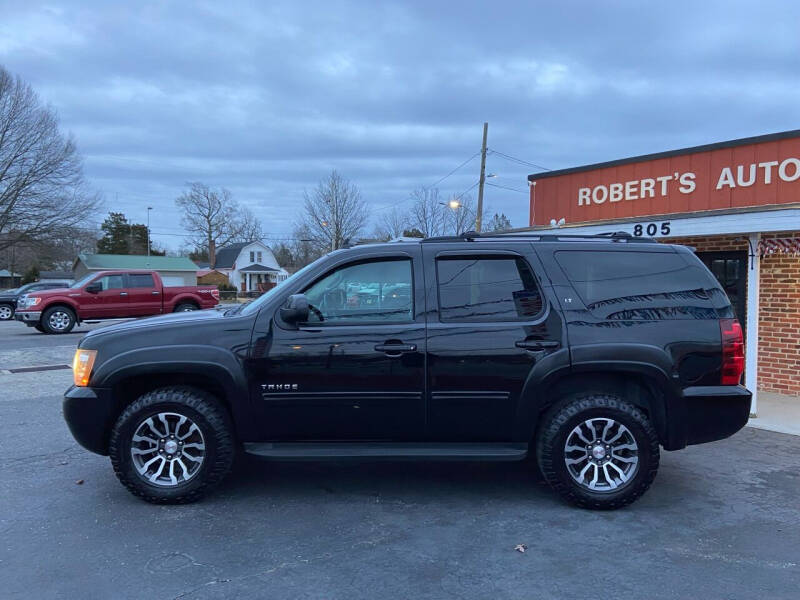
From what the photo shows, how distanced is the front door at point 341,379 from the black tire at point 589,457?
3.10 ft

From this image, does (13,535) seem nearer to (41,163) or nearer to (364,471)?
(364,471)

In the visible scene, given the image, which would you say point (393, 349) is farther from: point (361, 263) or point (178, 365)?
point (178, 365)

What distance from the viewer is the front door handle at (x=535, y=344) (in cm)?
408

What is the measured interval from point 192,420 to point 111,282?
13.7 metres

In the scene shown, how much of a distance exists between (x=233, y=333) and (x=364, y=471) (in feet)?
5.52

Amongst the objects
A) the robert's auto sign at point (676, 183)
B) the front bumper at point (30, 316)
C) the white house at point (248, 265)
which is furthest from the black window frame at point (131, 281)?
the white house at point (248, 265)

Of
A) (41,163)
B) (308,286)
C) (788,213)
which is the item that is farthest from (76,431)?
(41,163)

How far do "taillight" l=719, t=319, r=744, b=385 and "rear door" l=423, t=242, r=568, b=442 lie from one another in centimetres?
116

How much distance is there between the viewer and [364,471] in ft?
16.0

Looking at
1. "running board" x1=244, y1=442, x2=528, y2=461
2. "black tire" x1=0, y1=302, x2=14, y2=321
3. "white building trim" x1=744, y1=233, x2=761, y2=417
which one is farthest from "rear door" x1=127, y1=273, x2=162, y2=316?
"white building trim" x1=744, y1=233, x2=761, y2=417

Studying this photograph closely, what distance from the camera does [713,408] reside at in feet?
13.5

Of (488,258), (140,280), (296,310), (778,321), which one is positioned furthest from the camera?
(140,280)

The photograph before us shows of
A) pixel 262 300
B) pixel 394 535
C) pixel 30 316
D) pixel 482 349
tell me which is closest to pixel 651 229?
pixel 482 349

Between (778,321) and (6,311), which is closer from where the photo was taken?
(778,321)
